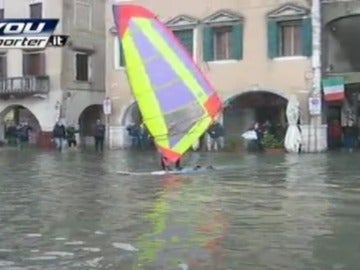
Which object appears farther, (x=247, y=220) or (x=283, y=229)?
(x=247, y=220)

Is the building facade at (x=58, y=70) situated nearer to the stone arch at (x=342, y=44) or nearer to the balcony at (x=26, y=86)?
the balcony at (x=26, y=86)

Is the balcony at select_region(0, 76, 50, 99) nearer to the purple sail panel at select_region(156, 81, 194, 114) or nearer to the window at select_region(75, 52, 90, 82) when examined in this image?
the window at select_region(75, 52, 90, 82)

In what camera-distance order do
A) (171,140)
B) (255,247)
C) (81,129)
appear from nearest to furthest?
(255,247), (171,140), (81,129)

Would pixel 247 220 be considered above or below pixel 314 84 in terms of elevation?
below

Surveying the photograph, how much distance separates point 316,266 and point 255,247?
140cm

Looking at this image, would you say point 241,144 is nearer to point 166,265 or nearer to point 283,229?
point 283,229

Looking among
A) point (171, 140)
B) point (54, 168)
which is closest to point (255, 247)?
point (171, 140)

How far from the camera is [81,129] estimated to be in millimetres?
51875

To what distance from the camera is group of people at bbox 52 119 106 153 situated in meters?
42.7

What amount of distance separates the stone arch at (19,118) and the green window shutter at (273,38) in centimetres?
1757

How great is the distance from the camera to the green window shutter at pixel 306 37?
122ft

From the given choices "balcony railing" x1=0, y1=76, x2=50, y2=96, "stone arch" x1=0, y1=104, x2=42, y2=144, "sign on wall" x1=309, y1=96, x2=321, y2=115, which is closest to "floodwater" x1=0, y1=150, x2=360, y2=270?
"sign on wall" x1=309, y1=96, x2=321, y2=115

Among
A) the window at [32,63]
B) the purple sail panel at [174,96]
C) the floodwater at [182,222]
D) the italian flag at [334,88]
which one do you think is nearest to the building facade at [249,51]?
the italian flag at [334,88]

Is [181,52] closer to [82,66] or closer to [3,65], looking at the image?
[82,66]
